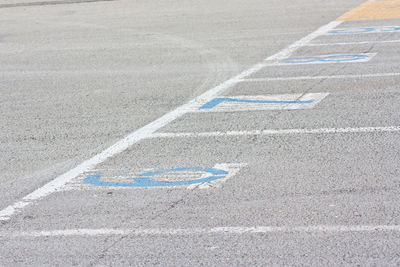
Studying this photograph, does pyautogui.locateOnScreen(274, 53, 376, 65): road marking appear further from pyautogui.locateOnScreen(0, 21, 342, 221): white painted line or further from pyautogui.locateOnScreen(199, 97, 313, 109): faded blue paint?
pyautogui.locateOnScreen(199, 97, 313, 109): faded blue paint

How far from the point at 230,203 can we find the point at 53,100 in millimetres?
5118

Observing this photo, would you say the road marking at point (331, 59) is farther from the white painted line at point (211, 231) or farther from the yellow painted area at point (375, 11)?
the white painted line at point (211, 231)

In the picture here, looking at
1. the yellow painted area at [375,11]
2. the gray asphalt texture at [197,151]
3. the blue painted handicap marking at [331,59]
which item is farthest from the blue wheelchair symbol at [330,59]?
the yellow painted area at [375,11]

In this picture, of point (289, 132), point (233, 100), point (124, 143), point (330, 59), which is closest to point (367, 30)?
point (330, 59)

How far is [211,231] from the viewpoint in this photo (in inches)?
218

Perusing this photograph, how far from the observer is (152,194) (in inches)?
251

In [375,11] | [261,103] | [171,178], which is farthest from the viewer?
[375,11]

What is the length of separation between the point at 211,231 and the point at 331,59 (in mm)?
7083

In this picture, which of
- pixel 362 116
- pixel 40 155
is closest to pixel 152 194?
pixel 40 155

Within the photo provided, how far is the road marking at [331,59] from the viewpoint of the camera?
11.8 metres

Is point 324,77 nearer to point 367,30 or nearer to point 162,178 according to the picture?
point 367,30

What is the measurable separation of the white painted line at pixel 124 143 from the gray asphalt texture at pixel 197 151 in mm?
119

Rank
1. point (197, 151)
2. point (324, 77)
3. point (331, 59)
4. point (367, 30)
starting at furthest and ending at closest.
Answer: point (367, 30) < point (331, 59) < point (324, 77) < point (197, 151)

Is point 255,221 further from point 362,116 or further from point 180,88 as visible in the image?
point 180,88
